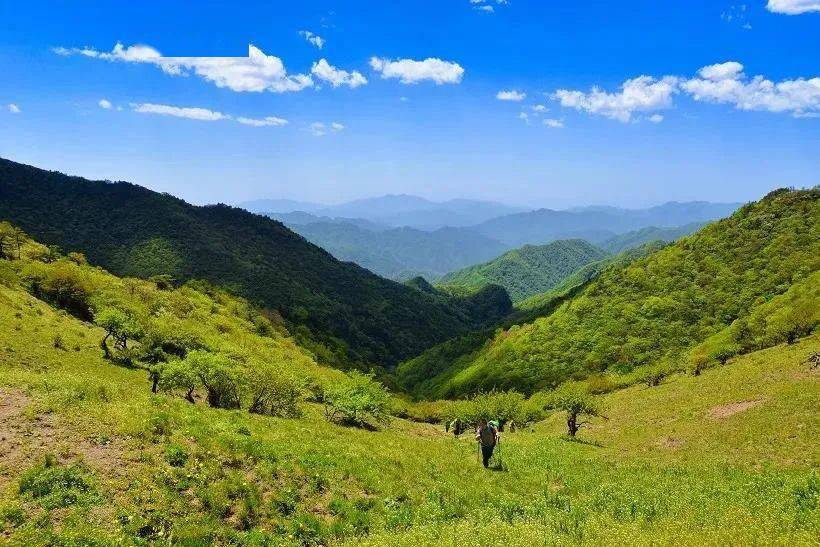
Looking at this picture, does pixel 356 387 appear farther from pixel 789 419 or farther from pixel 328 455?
pixel 789 419

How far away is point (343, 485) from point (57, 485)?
352 inches

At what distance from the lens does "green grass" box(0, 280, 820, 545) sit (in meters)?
12.3

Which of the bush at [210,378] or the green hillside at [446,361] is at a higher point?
the bush at [210,378]

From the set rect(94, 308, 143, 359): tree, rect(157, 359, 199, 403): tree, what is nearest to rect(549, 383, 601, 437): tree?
rect(157, 359, 199, 403): tree

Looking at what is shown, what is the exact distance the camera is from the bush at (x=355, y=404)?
3866cm

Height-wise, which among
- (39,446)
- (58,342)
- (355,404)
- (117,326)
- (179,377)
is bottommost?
(355,404)

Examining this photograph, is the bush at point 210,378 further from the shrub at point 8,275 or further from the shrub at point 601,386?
the shrub at point 601,386

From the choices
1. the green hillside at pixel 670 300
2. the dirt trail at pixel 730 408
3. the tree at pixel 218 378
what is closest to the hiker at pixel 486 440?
the tree at pixel 218 378

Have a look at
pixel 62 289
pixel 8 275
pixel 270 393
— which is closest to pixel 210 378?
pixel 270 393

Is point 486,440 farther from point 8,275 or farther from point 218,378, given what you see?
point 8,275

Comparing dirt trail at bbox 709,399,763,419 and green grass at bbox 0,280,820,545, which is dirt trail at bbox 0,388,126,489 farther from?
dirt trail at bbox 709,399,763,419

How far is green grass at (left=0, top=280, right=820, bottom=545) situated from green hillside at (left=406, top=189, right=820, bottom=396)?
5830cm

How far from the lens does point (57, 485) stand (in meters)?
13.5

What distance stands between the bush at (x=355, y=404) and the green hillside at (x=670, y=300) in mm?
52849
